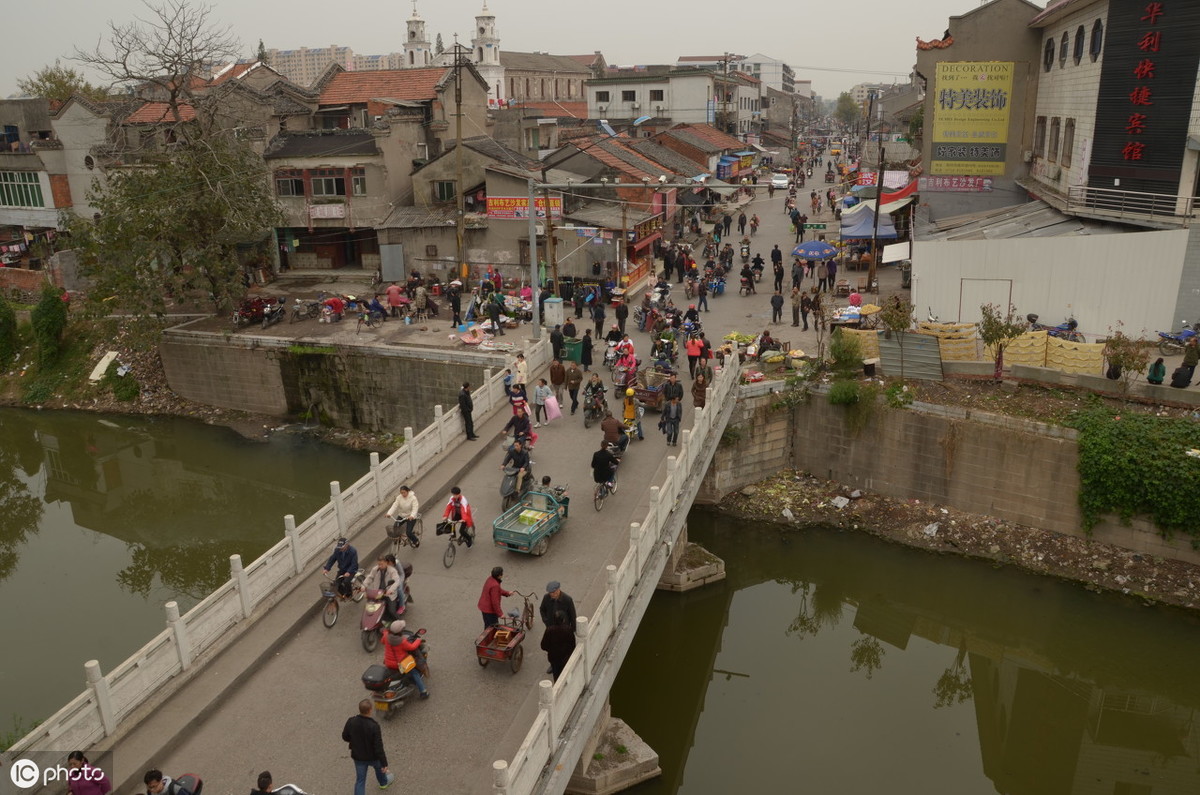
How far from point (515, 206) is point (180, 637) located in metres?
24.7

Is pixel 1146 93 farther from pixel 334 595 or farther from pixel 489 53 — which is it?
pixel 489 53

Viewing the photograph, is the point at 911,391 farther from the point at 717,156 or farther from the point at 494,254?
the point at 717,156

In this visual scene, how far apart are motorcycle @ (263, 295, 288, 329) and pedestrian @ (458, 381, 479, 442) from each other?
47.7ft

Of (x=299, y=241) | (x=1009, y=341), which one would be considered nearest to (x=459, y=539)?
(x=1009, y=341)

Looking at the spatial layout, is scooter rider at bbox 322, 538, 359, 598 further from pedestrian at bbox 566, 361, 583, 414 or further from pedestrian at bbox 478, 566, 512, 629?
pedestrian at bbox 566, 361, 583, 414

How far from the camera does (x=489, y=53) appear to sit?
10175cm

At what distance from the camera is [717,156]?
188ft

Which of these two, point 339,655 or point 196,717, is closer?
point 196,717

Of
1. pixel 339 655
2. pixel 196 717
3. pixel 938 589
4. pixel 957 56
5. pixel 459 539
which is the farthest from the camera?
pixel 957 56

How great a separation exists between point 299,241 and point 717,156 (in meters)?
29.9

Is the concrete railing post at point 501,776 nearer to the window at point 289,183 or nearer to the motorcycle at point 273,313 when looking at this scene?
the motorcycle at point 273,313

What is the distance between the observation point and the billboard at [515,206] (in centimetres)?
3353

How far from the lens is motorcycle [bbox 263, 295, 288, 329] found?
3080 cm
